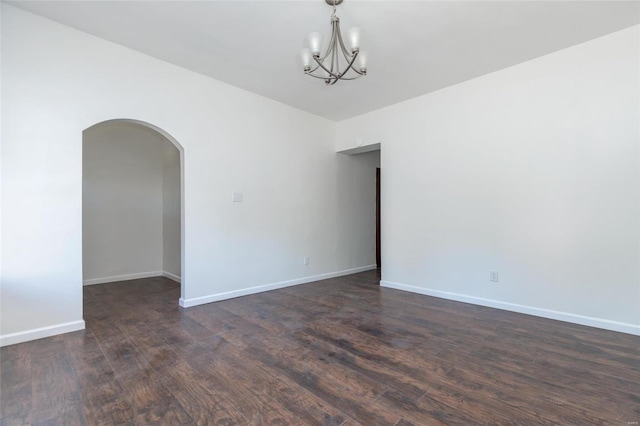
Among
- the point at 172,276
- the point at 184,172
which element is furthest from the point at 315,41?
the point at 172,276

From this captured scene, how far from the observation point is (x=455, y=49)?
10.2 feet

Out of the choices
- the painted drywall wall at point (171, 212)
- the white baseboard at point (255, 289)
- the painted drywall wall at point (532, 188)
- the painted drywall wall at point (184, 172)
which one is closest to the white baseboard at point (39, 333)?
the painted drywall wall at point (184, 172)

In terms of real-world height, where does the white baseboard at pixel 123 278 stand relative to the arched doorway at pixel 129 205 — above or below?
below

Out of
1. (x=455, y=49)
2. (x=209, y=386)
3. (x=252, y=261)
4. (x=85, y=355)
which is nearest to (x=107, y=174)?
(x=252, y=261)

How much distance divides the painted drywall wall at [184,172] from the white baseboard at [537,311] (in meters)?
1.84

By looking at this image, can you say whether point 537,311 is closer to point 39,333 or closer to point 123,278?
point 39,333

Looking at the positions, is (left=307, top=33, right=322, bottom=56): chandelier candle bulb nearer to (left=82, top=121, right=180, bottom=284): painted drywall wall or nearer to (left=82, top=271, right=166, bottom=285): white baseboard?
(left=82, top=121, right=180, bottom=284): painted drywall wall

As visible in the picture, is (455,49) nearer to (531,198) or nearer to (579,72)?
(579,72)

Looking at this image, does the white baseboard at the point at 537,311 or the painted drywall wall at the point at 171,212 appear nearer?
the white baseboard at the point at 537,311

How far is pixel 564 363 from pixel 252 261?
3.46m

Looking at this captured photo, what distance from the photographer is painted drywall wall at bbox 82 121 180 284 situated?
496 cm

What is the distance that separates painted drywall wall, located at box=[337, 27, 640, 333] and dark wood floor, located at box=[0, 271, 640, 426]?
41cm

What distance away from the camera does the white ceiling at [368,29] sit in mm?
2500

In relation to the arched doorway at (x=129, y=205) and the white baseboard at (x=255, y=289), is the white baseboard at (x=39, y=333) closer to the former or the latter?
the white baseboard at (x=255, y=289)
